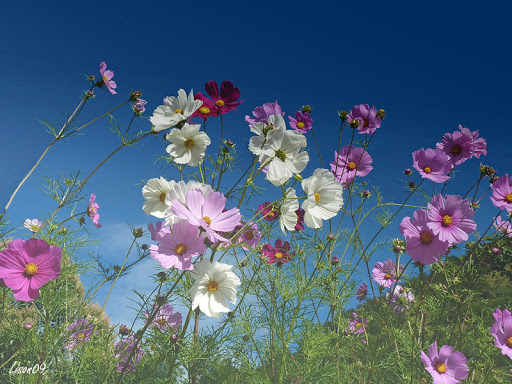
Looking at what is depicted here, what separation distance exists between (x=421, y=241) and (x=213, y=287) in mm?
958

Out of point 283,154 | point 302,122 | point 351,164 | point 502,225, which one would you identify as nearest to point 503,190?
point 502,225

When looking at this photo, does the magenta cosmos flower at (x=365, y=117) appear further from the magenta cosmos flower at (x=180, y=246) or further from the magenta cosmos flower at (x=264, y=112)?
the magenta cosmos flower at (x=180, y=246)

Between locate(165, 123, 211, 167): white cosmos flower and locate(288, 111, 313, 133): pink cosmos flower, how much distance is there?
76 centimetres

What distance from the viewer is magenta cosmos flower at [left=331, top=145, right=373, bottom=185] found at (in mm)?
1916

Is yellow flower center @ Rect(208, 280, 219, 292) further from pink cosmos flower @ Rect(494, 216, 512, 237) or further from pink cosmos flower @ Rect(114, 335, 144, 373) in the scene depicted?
pink cosmos flower @ Rect(494, 216, 512, 237)

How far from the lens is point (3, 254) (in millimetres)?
1238

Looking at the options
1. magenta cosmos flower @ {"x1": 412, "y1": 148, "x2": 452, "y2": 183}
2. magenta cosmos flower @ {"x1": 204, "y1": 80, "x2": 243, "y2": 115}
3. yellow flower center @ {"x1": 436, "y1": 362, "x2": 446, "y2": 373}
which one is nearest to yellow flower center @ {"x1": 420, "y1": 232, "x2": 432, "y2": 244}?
magenta cosmos flower @ {"x1": 412, "y1": 148, "x2": 452, "y2": 183}

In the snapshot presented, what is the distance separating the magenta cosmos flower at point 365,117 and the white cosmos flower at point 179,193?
3.31ft

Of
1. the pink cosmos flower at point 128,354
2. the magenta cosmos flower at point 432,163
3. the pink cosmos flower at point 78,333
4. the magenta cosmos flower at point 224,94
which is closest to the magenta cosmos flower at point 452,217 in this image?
the magenta cosmos flower at point 432,163

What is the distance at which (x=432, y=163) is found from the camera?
1.90 m

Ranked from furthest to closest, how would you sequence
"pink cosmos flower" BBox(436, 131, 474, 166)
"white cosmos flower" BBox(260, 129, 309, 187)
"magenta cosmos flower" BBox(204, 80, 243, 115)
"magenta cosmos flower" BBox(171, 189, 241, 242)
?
1. "pink cosmos flower" BBox(436, 131, 474, 166)
2. "magenta cosmos flower" BBox(204, 80, 243, 115)
3. "white cosmos flower" BBox(260, 129, 309, 187)
4. "magenta cosmos flower" BBox(171, 189, 241, 242)

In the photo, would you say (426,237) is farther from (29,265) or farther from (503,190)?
(29,265)

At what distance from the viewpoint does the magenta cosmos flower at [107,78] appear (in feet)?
6.59

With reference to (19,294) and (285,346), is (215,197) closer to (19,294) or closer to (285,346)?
(19,294)
